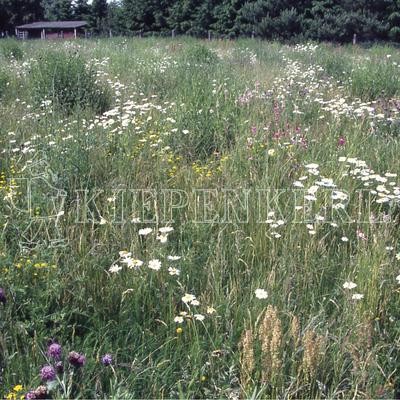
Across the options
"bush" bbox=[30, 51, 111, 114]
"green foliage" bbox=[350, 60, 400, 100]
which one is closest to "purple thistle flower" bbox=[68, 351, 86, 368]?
"bush" bbox=[30, 51, 111, 114]

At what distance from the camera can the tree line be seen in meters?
28.0

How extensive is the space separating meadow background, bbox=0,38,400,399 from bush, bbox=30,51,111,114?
1.22 meters

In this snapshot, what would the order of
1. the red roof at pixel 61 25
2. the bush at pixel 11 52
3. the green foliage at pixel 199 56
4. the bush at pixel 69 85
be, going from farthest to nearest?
the red roof at pixel 61 25
the bush at pixel 11 52
the green foliage at pixel 199 56
the bush at pixel 69 85

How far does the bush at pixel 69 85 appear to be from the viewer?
5879 mm

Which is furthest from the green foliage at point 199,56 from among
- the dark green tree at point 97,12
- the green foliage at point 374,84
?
the dark green tree at point 97,12

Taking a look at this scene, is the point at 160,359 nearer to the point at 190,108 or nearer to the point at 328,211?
the point at 328,211

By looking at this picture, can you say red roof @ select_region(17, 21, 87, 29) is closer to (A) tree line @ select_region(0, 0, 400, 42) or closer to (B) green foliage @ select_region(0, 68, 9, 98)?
(A) tree line @ select_region(0, 0, 400, 42)

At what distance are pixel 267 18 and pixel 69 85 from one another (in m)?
25.3

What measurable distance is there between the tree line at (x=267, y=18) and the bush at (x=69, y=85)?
19905 millimetres

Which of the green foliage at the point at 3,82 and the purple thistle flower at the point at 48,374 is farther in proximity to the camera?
the green foliage at the point at 3,82

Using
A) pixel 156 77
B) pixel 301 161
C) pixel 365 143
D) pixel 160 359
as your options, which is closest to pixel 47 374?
pixel 160 359

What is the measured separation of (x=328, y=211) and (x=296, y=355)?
1.31m

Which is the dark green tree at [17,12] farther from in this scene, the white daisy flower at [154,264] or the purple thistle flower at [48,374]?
the purple thistle flower at [48,374]

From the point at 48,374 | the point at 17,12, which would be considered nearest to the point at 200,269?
the point at 48,374
